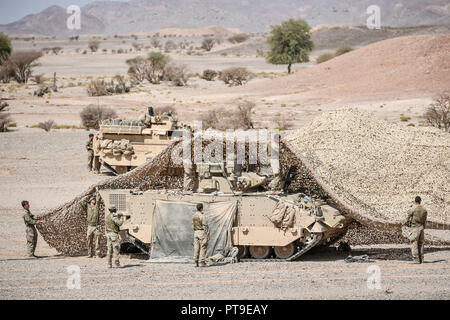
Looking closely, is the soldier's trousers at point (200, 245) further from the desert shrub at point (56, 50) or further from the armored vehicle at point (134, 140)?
the desert shrub at point (56, 50)

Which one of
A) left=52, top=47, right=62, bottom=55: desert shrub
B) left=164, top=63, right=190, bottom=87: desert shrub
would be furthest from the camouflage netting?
left=52, top=47, right=62, bottom=55: desert shrub

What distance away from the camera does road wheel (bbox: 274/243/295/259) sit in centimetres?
1486

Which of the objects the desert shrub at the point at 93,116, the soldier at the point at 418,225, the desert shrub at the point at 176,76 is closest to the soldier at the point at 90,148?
the desert shrub at the point at 93,116

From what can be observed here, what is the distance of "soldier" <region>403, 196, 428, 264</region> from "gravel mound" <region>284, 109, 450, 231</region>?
12.1 ft

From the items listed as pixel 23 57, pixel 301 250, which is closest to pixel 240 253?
pixel 301 250

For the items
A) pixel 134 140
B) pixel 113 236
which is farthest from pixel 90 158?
pixel 113 236

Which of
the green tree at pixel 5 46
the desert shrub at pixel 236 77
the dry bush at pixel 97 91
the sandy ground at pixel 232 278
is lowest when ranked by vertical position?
the sandy ground at pixel 232 278

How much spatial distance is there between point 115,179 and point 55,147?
18.2 m

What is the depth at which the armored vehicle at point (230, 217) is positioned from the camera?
14.6 meters

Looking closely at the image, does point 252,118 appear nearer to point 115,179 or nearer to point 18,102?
point 18,102

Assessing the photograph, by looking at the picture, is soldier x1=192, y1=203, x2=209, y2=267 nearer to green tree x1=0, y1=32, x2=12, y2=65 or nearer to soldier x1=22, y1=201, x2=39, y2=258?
soldier x1=22, y1=201, x2=39, y2=258

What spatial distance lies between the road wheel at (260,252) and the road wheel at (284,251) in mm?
162

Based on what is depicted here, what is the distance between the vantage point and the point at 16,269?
1439 centimetres
